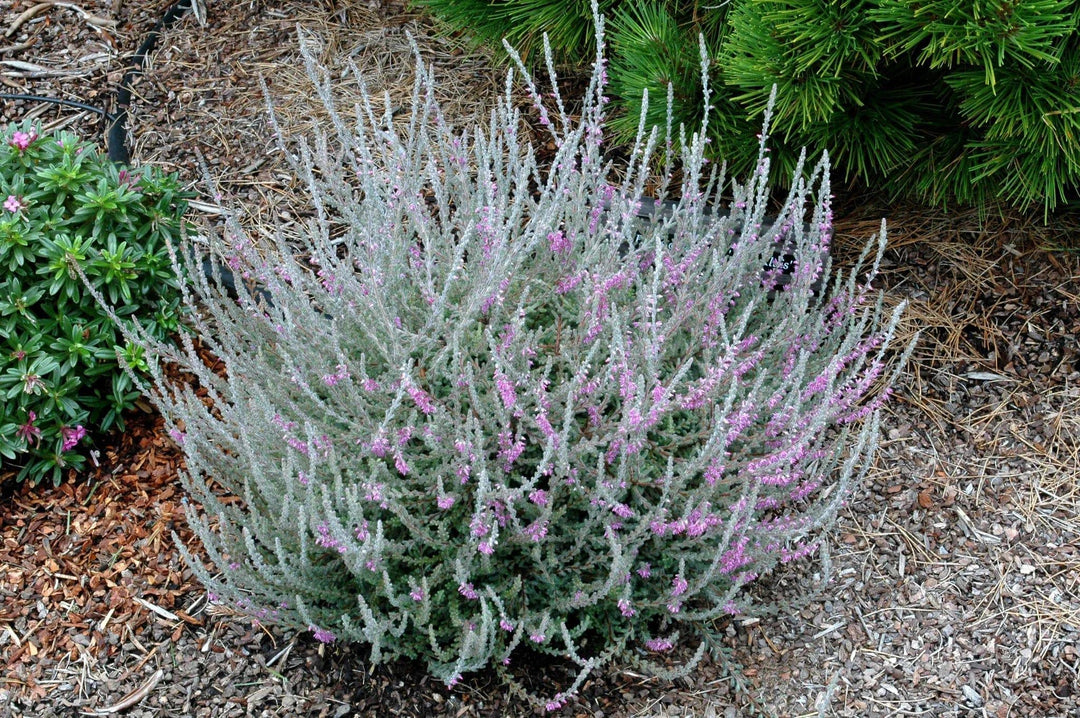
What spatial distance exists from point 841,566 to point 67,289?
2.16m

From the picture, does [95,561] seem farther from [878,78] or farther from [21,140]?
[878,78]

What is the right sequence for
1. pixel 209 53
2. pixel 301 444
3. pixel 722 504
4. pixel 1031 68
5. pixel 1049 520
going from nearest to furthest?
pixel 301 444 → pixel 722 504 → pixel 1031 68 → pixel 1049 520 → pixel 209 53

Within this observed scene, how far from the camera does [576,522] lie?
7.62 ft

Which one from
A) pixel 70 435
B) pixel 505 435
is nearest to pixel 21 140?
pixel 70 435

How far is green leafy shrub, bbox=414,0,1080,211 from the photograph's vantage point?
2547mm

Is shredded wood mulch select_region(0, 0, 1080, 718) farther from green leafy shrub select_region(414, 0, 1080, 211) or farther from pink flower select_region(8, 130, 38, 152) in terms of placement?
pink flower select_region(8, 130, 38, 152)

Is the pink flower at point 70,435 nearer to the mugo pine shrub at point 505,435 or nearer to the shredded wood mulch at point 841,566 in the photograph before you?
the shredded wood mulch at point 841,566

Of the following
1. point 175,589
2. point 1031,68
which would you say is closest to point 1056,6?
point 1031,68

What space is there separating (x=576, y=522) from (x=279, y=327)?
814 mm

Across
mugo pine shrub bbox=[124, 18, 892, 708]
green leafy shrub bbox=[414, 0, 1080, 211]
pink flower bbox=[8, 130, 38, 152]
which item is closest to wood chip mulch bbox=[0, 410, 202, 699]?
mugo pine shrub bbox=[124, 18, 892, 708]

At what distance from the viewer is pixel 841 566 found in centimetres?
269

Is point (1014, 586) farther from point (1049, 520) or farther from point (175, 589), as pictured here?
point (175, 589)

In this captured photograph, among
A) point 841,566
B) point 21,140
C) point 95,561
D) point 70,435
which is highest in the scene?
point 21,140

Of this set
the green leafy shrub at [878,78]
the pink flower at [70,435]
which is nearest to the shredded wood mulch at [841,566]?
the pink flower at [70,435]
